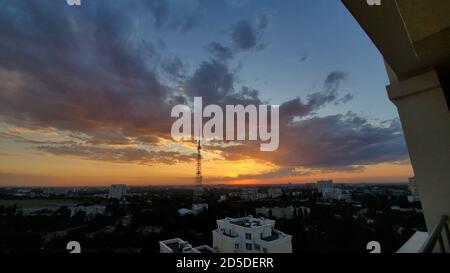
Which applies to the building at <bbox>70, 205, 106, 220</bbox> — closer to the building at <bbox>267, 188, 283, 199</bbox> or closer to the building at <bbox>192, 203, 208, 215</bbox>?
the building at <bbox>192, 203, 208, 215</bbox>

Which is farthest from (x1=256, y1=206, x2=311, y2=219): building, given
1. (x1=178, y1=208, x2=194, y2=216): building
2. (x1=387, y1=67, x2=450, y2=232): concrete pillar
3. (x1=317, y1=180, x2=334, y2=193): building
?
(x1=387, y1=67, x2=450, y2=232): concrete pillar

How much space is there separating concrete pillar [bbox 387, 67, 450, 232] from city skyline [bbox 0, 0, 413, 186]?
2.42 meters

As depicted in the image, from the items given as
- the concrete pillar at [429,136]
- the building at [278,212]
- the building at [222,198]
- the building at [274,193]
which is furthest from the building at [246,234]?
the concrete pillar at [429,136]

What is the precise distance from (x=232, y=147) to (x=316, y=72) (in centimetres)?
344

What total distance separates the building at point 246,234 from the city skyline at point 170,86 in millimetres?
1735

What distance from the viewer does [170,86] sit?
6.30 metres

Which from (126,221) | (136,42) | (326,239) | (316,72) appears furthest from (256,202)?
(136,42)

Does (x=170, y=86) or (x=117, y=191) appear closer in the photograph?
(x=170, y=86)

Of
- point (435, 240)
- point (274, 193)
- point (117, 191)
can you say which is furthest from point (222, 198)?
point (435, 240)

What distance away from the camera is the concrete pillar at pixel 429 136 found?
124 cm

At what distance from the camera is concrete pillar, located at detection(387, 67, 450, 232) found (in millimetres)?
1237

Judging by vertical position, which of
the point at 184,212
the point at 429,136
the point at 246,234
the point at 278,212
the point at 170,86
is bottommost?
the point at 246,234

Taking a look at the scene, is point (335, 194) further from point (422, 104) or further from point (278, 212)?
point (422, 104)

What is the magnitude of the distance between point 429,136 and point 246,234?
6.44 metres
